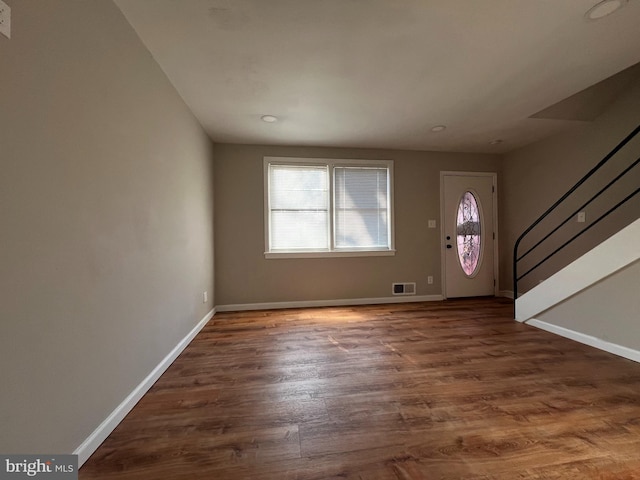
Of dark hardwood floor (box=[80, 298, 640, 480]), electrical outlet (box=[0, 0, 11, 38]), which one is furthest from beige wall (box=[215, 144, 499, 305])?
electrical outlet (box=[0, 0, 11, 38])

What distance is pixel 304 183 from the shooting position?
4.16 metres

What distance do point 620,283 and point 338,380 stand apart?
257 centimetres

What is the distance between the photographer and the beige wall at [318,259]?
396 cm

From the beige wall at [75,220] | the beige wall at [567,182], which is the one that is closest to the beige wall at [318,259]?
the beige wall at [567,182]

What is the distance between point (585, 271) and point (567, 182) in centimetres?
176

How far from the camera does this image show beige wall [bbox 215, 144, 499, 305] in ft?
A: 13.0

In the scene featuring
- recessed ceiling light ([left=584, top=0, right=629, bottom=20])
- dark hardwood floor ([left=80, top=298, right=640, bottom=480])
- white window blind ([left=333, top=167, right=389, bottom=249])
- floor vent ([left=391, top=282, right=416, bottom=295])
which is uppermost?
recessed ceiling light ([left=584, top=0, right=629, bottom=20])

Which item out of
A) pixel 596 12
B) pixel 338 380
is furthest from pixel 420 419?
pixel 596 12

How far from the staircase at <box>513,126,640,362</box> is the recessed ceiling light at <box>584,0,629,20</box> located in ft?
3.08

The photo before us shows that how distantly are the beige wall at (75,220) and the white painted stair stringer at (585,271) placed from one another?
12.1ft

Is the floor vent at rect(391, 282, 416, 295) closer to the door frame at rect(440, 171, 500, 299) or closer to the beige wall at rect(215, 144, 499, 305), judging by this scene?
the beige wall at rect(215, 144, 499, 305)

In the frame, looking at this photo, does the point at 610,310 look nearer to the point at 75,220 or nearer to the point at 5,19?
the point at 75,220

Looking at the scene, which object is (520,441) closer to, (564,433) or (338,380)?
(564,433)

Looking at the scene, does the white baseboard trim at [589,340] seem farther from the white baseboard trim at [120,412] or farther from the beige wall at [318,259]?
the white baseboard trim at [120,412]
